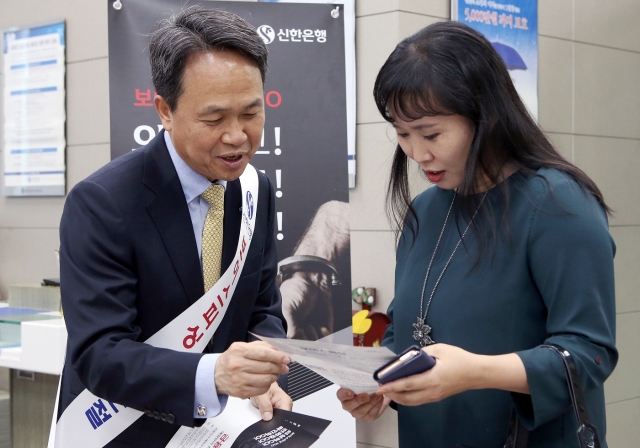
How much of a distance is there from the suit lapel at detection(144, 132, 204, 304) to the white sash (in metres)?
0.04

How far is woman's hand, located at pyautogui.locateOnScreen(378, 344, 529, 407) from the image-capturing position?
1251mm

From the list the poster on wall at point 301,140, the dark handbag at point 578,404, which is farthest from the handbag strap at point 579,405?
the poster on wall at point 301,140

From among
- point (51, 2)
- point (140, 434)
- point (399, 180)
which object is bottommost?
point (140, 434)

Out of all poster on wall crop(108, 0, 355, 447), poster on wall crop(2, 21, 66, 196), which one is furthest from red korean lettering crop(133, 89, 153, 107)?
poster on wall crop(2, 21, 66, 196)

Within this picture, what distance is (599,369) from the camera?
133 centimetres

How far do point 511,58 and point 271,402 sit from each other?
112 inches

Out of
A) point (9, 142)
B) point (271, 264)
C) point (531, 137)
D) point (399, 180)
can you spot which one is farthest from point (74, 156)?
point (531, 137)

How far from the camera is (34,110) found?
480 centimetres

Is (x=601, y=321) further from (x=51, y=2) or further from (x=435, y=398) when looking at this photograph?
(x=51, y=2)

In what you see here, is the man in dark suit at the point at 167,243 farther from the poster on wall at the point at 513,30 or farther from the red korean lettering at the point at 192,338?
the poster on wall at the point at 513,30

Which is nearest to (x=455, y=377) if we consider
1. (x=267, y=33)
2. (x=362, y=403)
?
(x=362, y=403)

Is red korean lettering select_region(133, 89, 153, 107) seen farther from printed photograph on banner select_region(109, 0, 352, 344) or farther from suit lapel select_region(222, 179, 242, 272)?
suit lapel select_region(222, 179, 242, 272)

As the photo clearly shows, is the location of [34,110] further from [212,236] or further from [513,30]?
[212,236]

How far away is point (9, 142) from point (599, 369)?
14.6 feet
